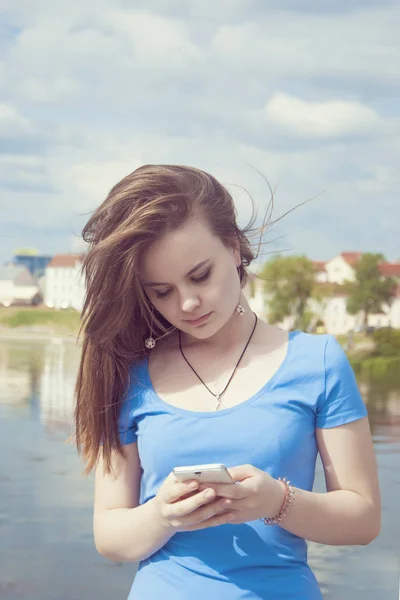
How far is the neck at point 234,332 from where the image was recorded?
108 centimetres

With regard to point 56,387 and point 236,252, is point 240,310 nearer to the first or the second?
point 236,252

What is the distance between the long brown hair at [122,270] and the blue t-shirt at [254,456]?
89 millimetres

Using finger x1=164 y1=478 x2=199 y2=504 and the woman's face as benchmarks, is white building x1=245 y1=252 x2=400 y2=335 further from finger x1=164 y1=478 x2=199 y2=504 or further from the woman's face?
finger x1=164 y1=478 x2=199 y2=504

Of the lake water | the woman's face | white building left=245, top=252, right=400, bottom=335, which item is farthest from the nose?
white building left=245, top=252, right=400, bottom=335

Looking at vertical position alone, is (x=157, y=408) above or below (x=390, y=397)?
above

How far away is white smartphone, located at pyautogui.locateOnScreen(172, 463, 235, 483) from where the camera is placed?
843mm

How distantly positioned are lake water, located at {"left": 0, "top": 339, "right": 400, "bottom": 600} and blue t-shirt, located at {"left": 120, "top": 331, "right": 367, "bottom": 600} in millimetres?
836

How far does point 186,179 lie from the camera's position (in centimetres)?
103

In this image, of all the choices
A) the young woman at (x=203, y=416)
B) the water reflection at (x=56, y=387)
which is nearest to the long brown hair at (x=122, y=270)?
the young woman at (x=203, y=416)

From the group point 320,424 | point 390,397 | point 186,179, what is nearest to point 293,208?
point 186,179

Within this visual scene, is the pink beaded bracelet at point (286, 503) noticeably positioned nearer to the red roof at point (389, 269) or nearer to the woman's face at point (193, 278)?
the woman's face at point (193, 278)

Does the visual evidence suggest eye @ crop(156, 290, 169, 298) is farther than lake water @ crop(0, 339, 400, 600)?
No

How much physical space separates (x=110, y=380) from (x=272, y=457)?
9.2 inches

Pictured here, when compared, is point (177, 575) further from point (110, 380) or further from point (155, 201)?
point (155, 201)
